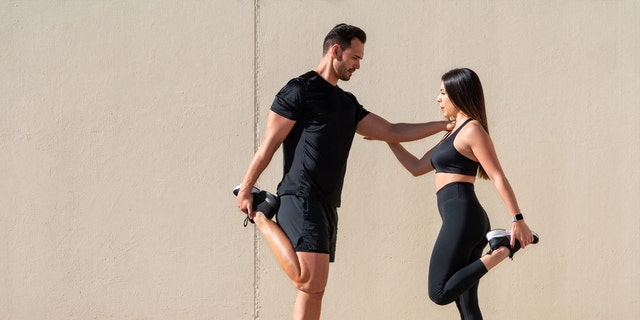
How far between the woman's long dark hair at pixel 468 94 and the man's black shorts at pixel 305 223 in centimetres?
83

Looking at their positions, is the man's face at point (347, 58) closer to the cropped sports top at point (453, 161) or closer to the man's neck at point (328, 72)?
the man's neck at point (328, 72)

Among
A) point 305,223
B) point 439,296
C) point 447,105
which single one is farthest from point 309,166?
point 439,296

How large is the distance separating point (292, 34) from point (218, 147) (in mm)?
840

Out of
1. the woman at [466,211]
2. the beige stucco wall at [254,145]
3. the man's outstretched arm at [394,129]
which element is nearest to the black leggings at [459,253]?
the woman at [466,211]

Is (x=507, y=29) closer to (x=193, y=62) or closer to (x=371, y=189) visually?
(x=371, y=189)

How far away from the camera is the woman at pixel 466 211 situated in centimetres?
409

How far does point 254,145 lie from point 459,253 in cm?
174

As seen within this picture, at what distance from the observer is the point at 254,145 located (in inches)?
212

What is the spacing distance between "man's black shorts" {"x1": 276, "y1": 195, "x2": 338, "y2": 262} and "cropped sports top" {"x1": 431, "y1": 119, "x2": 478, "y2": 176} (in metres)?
0.61

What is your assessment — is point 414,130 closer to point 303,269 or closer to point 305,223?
point 305,223

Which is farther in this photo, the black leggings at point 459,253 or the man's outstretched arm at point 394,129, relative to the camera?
the man's outstretched arm at point 394,129

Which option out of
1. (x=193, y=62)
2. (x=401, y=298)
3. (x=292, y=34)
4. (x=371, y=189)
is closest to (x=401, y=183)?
(x=371, y=189)

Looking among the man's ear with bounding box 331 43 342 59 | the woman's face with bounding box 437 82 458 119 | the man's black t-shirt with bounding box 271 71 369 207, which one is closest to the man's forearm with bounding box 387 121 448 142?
the woman's face with bounding box 437 82 458 119

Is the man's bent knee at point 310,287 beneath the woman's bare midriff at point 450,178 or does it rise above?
beneath
